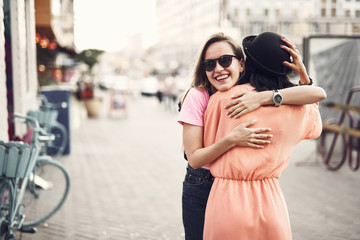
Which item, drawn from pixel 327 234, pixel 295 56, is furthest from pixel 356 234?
pixel 295 56

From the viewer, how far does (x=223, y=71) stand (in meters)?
2.12

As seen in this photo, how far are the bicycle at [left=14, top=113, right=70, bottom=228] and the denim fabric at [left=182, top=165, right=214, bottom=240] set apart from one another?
272cm

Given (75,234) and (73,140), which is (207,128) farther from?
(73,140)

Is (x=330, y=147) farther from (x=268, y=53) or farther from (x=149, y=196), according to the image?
(x=268, y=53)

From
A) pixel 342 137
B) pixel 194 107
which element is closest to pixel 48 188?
pixel 194 107

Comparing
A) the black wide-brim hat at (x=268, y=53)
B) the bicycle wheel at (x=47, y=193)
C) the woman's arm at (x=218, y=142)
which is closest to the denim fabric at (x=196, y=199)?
the woman's arm at (x=218, y=142)

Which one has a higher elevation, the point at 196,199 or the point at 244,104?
the point at 244,104

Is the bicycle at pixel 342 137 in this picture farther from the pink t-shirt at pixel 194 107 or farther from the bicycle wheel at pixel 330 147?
the pink t-shirt at pixel 194 107

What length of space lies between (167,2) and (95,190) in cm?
14681

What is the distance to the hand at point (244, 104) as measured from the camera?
6.34ft

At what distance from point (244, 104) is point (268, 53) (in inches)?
10.7

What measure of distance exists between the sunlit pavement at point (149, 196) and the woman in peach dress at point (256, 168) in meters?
2.71

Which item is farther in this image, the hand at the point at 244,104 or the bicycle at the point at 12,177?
the bicycle at the point at 12,177

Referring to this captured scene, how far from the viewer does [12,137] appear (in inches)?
241
